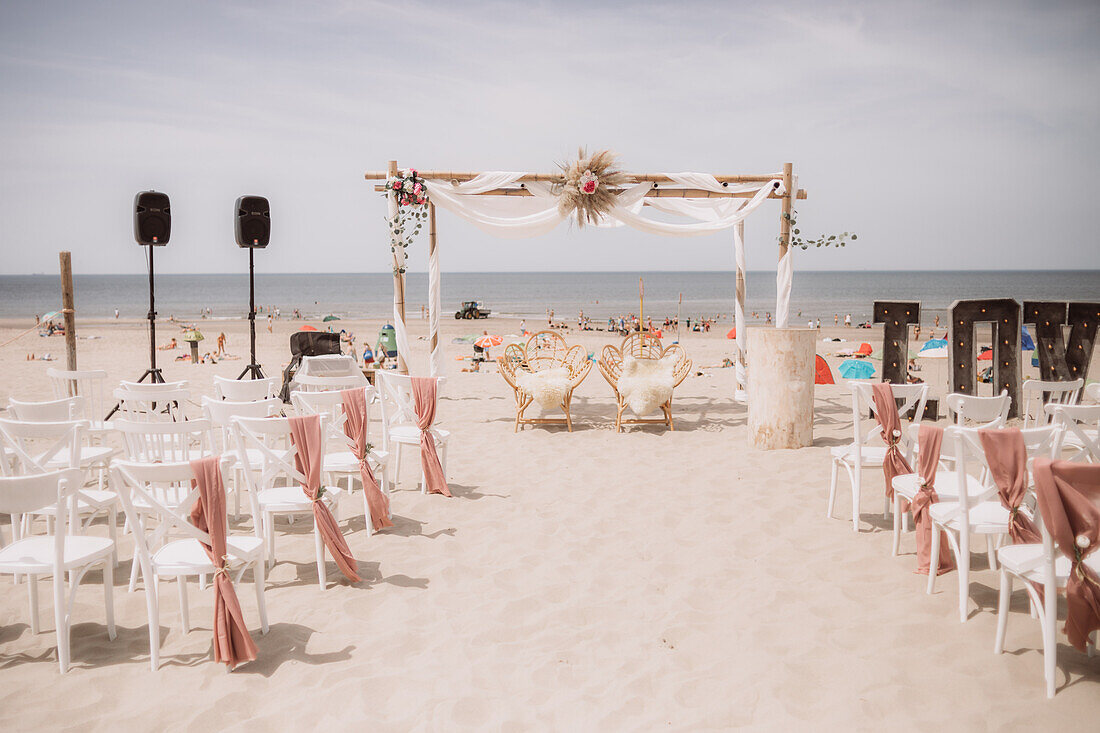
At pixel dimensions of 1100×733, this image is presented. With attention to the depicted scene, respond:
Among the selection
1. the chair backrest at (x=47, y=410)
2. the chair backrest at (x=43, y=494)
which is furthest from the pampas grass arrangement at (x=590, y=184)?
the chair backrest at (x=43, y=494)

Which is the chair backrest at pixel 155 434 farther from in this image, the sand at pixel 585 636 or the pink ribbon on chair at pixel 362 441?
the pink ribbon on chair at pixel 362 441

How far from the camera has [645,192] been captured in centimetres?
852

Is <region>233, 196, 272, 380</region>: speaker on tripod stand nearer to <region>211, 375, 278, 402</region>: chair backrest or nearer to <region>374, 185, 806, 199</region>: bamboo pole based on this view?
<region>374, 185, 806, 199</region>: bamboo pole

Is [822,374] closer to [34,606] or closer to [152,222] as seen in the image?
[152,222]

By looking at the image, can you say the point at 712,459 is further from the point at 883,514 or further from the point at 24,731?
the point at 24,731

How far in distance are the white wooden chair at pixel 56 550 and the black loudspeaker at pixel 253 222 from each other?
587 centimetres

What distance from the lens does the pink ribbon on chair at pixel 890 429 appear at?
4.53 metres

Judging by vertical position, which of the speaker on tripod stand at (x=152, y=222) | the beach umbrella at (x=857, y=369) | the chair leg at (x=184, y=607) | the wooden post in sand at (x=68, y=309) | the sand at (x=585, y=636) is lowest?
the sand at (x=585, y=636)

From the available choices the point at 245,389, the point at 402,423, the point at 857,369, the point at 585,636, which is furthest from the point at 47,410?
the point at 857,369

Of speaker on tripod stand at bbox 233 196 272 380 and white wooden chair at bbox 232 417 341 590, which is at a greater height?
speaker on tripod stand at bbox 233 196 272 380

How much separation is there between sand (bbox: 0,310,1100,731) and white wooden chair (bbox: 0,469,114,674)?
20 cm

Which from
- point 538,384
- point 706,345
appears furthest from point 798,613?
point 706,345

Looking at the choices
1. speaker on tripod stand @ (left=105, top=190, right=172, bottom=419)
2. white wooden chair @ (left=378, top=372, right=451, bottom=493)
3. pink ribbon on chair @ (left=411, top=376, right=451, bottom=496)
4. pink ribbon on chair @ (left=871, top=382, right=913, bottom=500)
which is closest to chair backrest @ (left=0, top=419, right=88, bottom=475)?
white wooden chair @ (left=378, top=372, right=451, bottom=493)

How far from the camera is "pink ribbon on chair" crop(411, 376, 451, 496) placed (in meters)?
5.54
